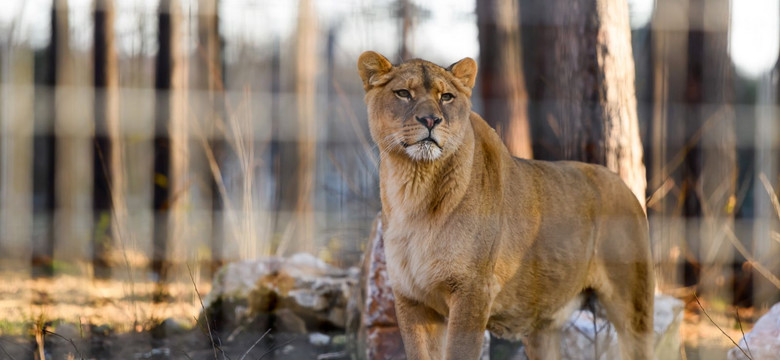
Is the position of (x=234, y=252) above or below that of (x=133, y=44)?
below

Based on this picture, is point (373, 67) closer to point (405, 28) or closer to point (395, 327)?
point (395, 327)

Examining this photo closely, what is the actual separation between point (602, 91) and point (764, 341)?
137cm

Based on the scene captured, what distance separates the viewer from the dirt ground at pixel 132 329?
384cm

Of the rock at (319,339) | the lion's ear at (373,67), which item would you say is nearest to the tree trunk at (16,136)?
the rock at (319,339)

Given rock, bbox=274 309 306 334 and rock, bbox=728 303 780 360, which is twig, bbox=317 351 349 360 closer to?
rock, bbox=274 309 306 334

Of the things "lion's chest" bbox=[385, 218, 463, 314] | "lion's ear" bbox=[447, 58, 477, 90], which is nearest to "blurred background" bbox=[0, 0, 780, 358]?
"lion's ear" bbox=[447, 58, 477, 90]

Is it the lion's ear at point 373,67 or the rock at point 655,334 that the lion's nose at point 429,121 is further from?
the rock at point 655,334

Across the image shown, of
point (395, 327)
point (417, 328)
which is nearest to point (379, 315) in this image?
point (395, 327)

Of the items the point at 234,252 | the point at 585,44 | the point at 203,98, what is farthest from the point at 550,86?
the point at 203,98

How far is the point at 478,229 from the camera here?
9.31ft

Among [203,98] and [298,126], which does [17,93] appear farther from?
[298,126]

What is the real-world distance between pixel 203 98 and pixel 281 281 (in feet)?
7.24

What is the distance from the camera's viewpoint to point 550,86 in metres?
5.07

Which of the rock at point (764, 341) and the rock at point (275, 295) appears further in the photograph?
the rock at point (275, 295)
